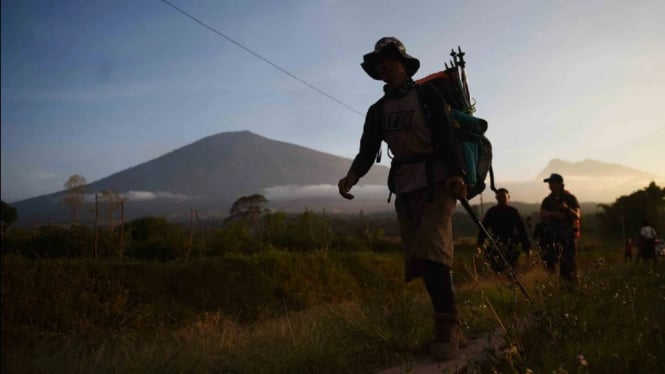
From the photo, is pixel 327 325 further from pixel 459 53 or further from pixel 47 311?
pixel 47 311

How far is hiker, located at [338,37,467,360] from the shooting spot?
3.17 metres

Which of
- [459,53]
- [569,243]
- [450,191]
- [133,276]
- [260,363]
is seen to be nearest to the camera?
[450,191]

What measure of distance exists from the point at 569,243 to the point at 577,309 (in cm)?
366

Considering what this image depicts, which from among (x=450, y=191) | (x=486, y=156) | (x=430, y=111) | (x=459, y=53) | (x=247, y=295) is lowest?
(x=247, y=295)

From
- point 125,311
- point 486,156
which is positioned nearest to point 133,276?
point 125,311

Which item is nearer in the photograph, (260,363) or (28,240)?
(260,363)

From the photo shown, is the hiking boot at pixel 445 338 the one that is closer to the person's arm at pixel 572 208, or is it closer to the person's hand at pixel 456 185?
the person's hand at pixel 456 185

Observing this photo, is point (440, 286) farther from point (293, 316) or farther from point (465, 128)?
point (293, 316)

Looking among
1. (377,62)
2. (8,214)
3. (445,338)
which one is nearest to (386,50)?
(377,62)

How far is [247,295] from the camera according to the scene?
40.8ft

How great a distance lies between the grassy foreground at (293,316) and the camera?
243 centimetres

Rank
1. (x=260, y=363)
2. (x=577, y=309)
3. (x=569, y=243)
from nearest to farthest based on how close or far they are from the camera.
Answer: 1. (x=577, y=309)
2. (x=260, y=363)
3. (x=569, y=243)

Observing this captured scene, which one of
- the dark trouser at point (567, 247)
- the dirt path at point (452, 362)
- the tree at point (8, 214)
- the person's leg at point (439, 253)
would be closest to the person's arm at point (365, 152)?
the person's leg at point (439, 253)

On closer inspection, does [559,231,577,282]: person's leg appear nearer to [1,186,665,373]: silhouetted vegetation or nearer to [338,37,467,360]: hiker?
[1,186,665,373]: silhouetted vegetation
